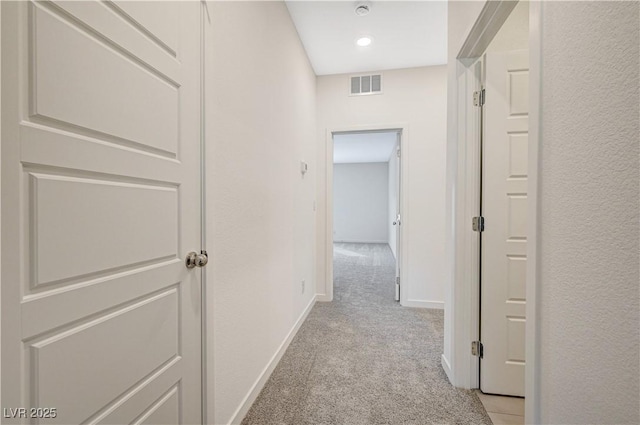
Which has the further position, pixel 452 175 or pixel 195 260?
pixel 452 175

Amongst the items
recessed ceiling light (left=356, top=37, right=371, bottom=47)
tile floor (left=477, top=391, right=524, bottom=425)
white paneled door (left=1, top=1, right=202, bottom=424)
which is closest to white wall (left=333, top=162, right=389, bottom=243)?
recessed ceiling light (left=356, top=37, right=371, bottom=47)

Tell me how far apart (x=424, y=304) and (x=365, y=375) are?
1.59 meters

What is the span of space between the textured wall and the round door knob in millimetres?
1208

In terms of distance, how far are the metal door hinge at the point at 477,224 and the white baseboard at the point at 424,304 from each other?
176cm

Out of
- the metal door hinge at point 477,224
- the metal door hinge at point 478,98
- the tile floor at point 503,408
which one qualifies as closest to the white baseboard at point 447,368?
the tile floor at point 503,408

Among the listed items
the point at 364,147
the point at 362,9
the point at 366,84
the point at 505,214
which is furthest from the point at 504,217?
the point at 364,147

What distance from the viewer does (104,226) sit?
75cm

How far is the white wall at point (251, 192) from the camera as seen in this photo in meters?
1.32

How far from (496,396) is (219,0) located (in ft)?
8.80

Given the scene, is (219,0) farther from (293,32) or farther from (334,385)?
(334,385)

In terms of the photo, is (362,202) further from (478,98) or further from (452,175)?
(478,98)

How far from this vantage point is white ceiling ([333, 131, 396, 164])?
586cm

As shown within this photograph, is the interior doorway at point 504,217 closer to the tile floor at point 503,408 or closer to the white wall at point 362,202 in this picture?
the tile floor at point 503,408

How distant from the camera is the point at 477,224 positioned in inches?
Result: 69.2
